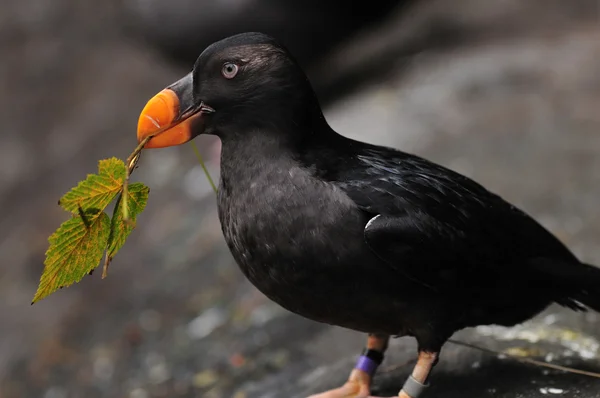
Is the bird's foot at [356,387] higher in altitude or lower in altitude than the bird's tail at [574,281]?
lower

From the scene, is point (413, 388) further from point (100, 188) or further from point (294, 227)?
point (100, 188)

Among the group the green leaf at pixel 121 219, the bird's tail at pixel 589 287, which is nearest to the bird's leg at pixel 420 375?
the bird's tail at pixel 589 287

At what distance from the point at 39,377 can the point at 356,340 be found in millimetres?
1789

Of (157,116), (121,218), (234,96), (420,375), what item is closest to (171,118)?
(157,116)

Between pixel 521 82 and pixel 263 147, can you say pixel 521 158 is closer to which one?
pixel 521 82

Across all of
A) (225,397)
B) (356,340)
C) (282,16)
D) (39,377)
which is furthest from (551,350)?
(282,16)

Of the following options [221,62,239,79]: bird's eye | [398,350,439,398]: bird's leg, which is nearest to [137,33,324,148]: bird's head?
[221,62,239,79]: bird's eye

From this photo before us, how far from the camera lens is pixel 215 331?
4188mm

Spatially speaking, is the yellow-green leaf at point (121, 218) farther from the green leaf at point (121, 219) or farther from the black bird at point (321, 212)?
the black bird at point (321, 212)

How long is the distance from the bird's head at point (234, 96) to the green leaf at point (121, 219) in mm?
141

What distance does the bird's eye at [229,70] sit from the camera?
2.36m

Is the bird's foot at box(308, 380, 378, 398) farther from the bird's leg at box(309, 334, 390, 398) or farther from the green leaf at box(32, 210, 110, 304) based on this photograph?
the green leaf at box(32, 210, 110, 304)

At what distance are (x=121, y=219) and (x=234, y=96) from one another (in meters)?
0.46

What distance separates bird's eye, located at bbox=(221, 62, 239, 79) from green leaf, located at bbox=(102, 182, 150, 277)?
39 centimetres
